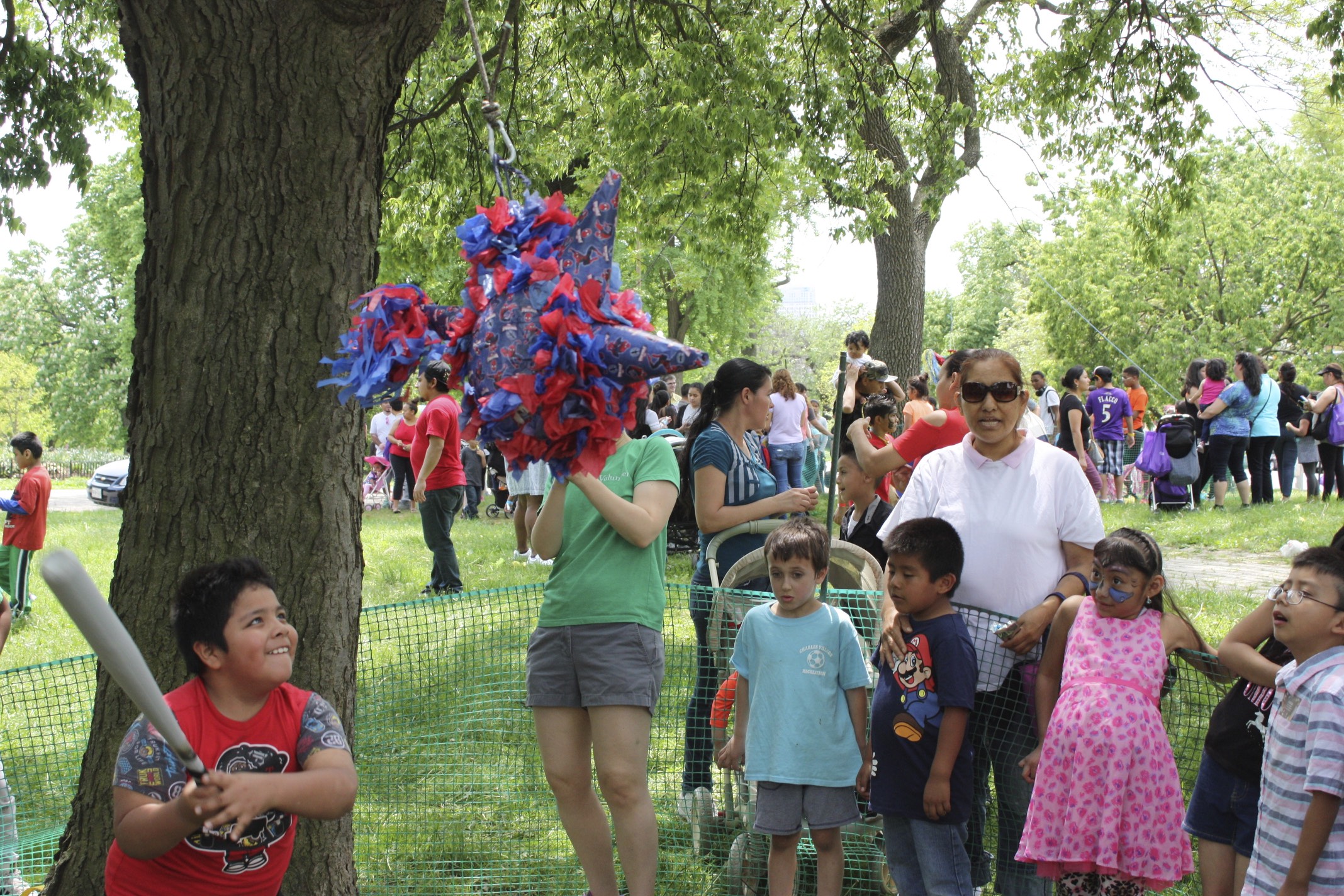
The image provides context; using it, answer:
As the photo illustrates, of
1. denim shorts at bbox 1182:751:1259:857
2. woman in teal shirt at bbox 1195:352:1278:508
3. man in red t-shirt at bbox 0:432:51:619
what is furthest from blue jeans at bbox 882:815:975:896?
woman in teal shirt at bbox 1195:352:1278:508

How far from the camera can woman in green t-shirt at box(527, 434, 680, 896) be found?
10.4ft

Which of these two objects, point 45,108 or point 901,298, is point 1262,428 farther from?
point 45,108

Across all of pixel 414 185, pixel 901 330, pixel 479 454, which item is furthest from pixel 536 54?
pixel 479 454

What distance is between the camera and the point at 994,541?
3.23m

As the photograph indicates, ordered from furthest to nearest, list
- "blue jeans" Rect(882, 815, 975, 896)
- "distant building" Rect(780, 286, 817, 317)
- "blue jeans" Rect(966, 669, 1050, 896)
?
"distant building" Rect(780, 286, 817, 317)
"blue jeans" Rect(966, 669, 1050, 896)
"blue jeans" Rect(882, 815, 975, 896)

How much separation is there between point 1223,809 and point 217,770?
253cm

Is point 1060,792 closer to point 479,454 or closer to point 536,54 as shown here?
point 536,54

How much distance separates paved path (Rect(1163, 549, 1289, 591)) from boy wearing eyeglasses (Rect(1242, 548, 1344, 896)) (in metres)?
5.52

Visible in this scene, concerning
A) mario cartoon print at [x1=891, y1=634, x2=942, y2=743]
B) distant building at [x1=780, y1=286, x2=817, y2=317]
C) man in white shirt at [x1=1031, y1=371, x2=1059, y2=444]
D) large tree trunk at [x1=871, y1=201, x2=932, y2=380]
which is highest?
distant building at [x1=780, y1=286, x2=817, y2=317]

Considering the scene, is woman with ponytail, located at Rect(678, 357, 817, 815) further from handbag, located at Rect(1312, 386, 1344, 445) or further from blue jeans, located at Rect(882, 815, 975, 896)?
handbag, located at Rect(1312, 386, 1344, 445)

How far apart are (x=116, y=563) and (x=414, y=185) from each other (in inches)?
225

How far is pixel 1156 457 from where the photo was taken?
11211 millimetres

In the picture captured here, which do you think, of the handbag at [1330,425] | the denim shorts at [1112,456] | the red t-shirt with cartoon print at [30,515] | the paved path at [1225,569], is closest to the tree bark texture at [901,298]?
the denim shorts at [1112,456]

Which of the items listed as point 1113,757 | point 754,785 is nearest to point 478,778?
point 754,785
